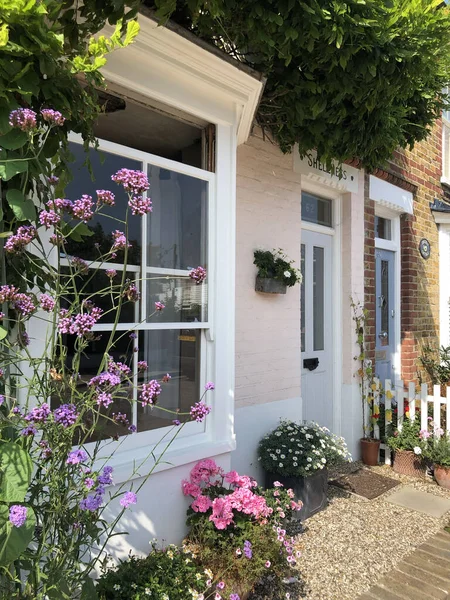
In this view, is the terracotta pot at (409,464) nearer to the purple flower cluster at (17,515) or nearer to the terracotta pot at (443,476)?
the terracotta pot at (443,476)

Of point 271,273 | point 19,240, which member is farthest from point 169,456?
point 271,273

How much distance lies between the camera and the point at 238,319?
3.53m

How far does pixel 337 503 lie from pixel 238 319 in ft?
5.72

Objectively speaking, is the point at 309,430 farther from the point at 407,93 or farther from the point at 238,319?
the point at 407,93

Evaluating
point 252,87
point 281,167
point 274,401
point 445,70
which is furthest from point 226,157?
point 445,70

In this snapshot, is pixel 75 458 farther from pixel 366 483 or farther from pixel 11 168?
pixel 366 483

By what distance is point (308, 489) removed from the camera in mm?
3363

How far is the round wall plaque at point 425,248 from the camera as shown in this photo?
20.3 feet

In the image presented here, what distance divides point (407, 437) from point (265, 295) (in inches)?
87.1

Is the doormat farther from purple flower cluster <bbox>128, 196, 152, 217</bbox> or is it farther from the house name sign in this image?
purple flower cluster <bbox>128, 196, 152, 217</bbox>

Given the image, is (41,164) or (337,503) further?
(337,503)

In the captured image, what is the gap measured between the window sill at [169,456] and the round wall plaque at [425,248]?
457 cm

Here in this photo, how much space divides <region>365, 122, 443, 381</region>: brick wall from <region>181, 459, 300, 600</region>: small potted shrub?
3942mm

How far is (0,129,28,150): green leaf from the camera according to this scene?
4.63 feet
